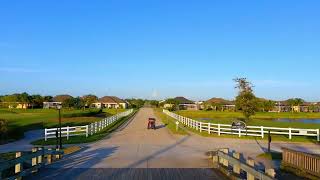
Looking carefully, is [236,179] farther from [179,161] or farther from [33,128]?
[33,128]

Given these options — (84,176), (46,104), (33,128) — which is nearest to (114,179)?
(84,176)

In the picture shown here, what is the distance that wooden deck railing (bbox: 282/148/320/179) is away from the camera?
14.5 metres

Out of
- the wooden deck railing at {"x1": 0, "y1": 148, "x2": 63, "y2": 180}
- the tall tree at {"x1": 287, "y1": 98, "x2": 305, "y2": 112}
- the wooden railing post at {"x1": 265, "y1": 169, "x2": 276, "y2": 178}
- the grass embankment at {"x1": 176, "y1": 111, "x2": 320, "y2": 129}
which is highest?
the tall tree at {"x1": 287, "y1": 98, "x2": 305, "y2": 112}

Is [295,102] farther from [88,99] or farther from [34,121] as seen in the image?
[34,121]

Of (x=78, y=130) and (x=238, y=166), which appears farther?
(x=78, y=130)

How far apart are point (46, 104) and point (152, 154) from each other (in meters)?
158

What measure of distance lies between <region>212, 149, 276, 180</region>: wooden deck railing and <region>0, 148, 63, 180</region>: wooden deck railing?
20.7 feet

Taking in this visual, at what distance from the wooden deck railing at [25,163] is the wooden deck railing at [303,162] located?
29.4 ft

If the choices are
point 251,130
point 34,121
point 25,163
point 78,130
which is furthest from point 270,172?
point 34,121

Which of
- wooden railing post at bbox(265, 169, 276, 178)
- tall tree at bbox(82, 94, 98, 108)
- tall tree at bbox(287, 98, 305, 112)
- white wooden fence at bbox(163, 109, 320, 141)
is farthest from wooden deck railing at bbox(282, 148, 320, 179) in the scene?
tall tree at bbox(287, 98, 305, 112)

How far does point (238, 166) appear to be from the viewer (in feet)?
45.3

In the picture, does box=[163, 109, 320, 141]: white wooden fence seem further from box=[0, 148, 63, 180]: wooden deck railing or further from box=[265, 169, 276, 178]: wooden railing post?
box=[265, 169, 276, 178]: wooden railing post

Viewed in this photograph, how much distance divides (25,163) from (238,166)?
759cm

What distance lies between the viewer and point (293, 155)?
16.6 meters
